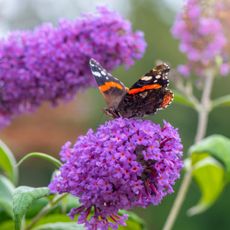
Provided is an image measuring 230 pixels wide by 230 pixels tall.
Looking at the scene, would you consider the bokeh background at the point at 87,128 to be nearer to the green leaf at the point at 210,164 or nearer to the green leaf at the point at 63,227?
the green leaf at the point at 210,164

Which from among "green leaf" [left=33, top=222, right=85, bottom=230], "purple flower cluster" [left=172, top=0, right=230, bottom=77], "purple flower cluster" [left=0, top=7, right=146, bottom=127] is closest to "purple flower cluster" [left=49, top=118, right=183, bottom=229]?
"green leaf" [left=33, top=222, right=85, bottom=230]

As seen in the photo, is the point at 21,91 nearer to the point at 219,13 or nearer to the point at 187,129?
the point at 219,13

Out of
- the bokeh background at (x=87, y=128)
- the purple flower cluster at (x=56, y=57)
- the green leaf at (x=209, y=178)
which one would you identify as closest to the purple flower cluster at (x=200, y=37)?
the purple flower cluster at (x=56, y=57)

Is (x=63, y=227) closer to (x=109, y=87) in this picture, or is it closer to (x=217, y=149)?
(x=109, y=87)

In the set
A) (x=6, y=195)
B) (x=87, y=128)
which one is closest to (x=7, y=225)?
(x=6, y=195)

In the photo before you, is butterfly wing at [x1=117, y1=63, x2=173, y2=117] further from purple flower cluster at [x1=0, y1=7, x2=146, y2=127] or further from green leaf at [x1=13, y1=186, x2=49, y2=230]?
purple flower cluster at [x1=0, y1=7, x2=146, y2=127]

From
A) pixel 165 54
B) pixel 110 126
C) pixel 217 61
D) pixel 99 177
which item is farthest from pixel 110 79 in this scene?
pixel 165 54
